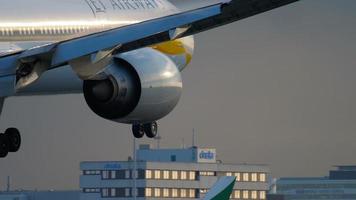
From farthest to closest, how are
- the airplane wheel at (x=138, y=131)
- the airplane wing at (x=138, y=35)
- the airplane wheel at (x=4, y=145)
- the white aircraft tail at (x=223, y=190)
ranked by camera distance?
1. the white aircraft tail at (x=223, y=190)
2. the airplane wheel at (x=138, y=131)
3. the airplane wheel at (x=4, y=145)
4. the airplane wing at (x=138, y=35)

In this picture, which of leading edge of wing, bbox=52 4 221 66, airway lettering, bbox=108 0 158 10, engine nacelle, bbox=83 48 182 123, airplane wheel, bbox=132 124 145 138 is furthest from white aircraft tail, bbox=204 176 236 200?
leading edge of wing, bbox=52 4 221 66

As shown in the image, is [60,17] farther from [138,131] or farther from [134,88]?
[134,88]

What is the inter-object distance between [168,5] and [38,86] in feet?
33.9

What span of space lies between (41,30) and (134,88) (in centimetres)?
650

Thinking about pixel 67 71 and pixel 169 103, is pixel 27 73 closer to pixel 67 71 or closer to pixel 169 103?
pixel 169 103

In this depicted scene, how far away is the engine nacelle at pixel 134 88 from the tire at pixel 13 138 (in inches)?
299

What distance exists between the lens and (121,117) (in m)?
47.5

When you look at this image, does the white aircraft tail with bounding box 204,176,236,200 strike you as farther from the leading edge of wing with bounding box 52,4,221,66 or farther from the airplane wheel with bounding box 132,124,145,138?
the leading edge of wing with bounding box 52,4,221,66

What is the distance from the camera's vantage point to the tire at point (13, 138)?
180 feet

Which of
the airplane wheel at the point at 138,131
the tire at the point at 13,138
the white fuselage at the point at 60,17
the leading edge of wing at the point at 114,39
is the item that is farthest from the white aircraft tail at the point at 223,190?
the leading edge of wing at the point at 114,39

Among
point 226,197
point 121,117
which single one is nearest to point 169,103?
point 121,117

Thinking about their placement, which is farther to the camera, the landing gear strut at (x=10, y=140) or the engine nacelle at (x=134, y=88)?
the landing gear strut at (x=10, y=140)

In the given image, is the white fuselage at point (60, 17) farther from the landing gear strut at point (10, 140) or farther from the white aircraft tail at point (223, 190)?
the white aircraft tail at point (223, 190)

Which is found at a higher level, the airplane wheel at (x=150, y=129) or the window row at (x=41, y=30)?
the window row at (x=41, y=30)
